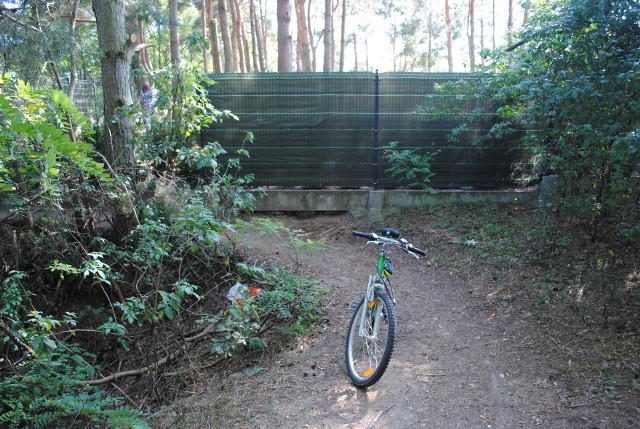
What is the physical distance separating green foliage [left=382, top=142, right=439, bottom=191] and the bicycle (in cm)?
432

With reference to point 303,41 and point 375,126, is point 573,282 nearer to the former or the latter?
point 375,126

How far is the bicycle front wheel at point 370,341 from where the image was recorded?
11.6 ft

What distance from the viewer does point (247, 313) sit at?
481cm

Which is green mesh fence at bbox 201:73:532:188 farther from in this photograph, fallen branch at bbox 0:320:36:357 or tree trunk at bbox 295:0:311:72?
tree trunk at bbox 295:0:311:72

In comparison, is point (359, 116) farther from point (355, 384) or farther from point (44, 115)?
point (355, 384)

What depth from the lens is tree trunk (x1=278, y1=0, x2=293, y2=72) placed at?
12.4 metres

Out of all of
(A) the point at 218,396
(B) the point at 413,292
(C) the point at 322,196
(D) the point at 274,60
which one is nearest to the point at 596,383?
(B) the point at 413,292

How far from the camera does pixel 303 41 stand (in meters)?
19.3

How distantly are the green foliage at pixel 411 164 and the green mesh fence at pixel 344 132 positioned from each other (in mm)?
131

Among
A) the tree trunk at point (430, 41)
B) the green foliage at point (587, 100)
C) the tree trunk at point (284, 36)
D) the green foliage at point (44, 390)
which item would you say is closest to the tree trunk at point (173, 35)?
the tree trunk at point (284, 36)

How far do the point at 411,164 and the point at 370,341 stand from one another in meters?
4.90

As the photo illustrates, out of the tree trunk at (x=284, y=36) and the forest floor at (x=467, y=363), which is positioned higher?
the tree trunk at (x=284, y=36)

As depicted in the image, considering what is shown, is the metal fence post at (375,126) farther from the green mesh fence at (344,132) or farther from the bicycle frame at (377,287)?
the bicycle frame at (377,287)

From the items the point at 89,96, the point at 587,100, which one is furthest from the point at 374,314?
the point at 89,96
